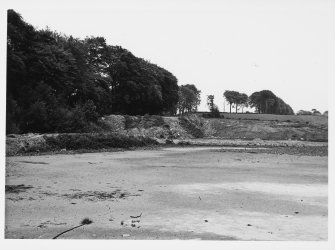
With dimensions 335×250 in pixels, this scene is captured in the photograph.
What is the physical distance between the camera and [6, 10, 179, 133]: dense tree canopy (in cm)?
2014

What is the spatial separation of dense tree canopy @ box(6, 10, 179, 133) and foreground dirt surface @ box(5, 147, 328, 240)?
3415 millimetres

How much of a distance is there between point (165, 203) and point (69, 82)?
22.4 meters

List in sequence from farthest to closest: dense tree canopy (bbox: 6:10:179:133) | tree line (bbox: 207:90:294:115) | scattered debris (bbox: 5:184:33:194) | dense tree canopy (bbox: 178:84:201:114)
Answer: dense tree canopy (bbox: 178:84:201:114) < tree line (bbox: 207:90:294:115) < dense tree canopy (bbox: 6:10:179:133) < scattered debris (bbox: 5:184:33:194)

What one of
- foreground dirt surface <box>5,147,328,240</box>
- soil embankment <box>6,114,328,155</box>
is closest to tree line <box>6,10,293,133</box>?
soil embankment <box>6,114,328,155</box>

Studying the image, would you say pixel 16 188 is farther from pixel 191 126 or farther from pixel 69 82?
pixel 191 126

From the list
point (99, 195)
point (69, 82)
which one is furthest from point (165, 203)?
point (69, 82)

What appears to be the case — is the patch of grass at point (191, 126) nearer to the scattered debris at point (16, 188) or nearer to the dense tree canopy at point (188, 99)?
the dense tree canopy at point (188, 99)

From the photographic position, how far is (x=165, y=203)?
9.16 m

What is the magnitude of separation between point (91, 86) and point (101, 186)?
91.7 feet

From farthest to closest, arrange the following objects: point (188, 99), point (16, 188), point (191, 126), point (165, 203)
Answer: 1. point (188, 99)
2. point (191, 126)
3. point (16, 188)
4. point (165, 203)

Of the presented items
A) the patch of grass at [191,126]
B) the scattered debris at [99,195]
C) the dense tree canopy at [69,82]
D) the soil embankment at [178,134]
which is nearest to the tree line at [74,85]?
the dense tree canopy at [69,82]

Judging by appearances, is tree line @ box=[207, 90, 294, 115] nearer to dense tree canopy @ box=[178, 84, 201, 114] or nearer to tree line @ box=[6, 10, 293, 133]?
tree line @ box=[6, 10, 293, 133]

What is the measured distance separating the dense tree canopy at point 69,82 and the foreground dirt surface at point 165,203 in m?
3.42

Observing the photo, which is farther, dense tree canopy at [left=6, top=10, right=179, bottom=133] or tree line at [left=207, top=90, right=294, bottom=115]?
tree line at [left=207, top=90, right=294, bottom=115]
